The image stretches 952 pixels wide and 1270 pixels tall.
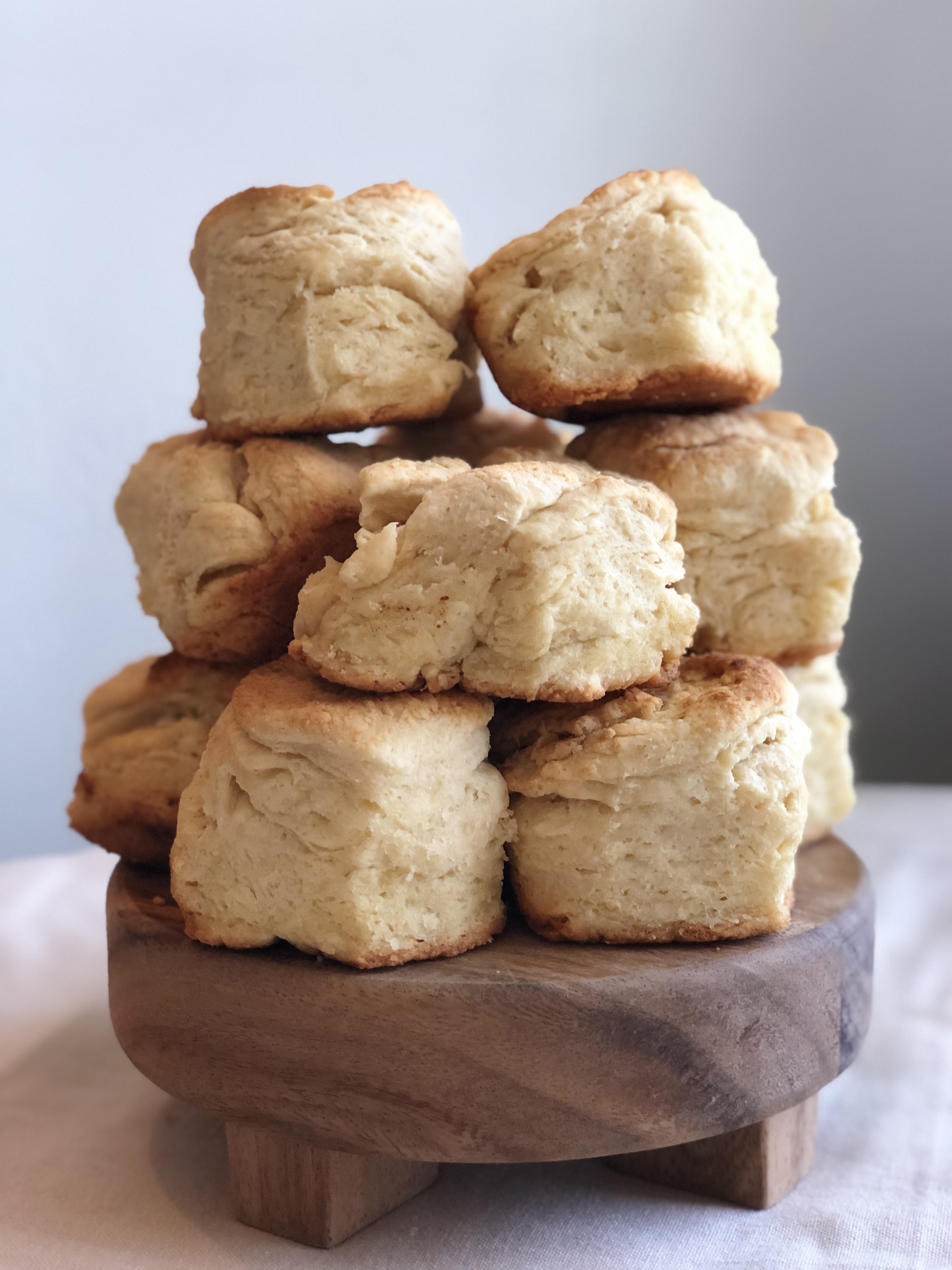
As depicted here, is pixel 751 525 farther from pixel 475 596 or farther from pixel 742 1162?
pixel 742 1162

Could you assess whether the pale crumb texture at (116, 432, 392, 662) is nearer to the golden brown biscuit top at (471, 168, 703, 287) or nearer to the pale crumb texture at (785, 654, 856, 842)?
the golden brown biscuit top at (471, 168, 703, 287)

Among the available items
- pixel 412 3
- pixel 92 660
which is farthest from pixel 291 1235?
pixel 412 3

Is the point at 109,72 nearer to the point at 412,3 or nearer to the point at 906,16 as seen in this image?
the point at 412,3

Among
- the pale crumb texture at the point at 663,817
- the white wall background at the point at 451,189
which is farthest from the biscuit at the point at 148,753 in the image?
the white wall background at the point at 451,189

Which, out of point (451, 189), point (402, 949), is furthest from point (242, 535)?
point (451, 189)

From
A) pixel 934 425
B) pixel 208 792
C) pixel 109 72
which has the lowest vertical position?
pixel 208 792

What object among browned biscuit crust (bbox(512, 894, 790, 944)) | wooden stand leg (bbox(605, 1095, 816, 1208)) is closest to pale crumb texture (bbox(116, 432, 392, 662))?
browned biscuit crust (bbox(512, 894, 790, 944))
